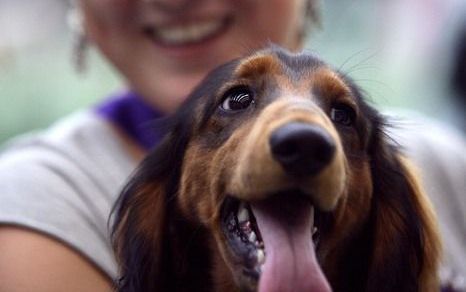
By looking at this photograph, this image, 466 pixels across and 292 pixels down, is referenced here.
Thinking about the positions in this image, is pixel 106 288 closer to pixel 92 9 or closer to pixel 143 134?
pixel 143 134

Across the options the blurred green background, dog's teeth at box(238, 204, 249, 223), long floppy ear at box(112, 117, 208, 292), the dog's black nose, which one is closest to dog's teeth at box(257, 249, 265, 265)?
dog's teeth at box(238, 204, 249, 223)

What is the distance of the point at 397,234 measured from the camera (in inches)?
95.6

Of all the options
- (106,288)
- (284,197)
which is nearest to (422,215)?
(284,197)

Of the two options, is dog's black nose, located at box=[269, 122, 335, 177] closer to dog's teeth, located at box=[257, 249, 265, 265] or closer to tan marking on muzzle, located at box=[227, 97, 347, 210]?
tan marking on muzzle, located at box=[227, 97, 347, 210]

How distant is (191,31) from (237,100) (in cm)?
71

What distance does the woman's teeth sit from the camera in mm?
2961

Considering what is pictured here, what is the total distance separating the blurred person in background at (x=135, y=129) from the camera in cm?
248

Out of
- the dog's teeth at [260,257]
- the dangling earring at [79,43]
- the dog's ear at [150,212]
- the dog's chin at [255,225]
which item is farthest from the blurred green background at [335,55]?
the dog's teeth at [260,257]

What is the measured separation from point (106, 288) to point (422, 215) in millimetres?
894

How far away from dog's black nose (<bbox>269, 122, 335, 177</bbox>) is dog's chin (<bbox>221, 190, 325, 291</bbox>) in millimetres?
94

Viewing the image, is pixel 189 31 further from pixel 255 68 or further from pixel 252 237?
pixel 252 237

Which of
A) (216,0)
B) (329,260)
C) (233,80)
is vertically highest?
(216,0)

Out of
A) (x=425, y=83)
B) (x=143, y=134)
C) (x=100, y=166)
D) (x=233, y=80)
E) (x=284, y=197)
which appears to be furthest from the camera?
(x=425, y=83)

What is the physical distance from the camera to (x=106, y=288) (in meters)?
2.42
